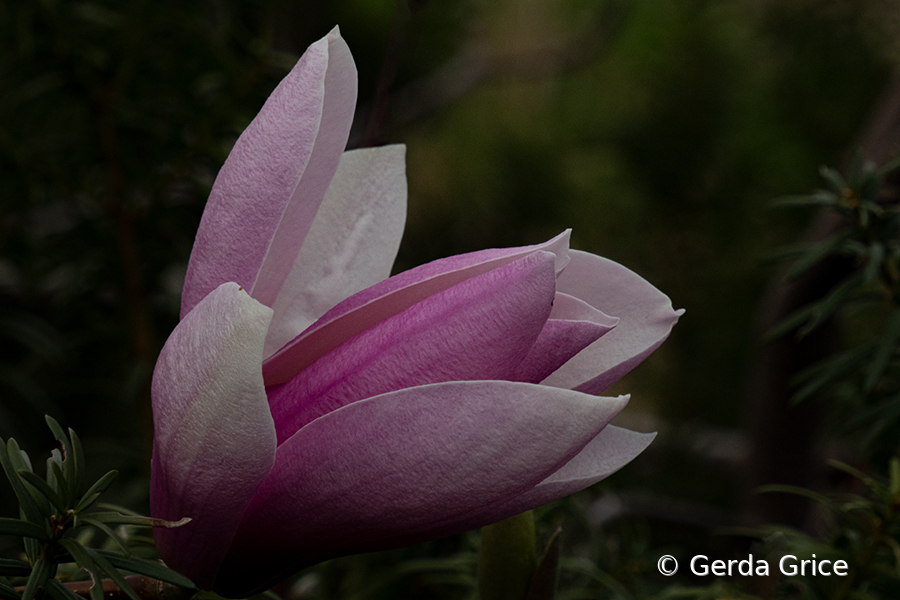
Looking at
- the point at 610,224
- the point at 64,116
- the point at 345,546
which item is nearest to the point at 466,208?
the point at 610,224

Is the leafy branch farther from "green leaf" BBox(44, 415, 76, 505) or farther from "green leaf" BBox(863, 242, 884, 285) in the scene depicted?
"green leaf" BBox(863, 242, 884, 285)

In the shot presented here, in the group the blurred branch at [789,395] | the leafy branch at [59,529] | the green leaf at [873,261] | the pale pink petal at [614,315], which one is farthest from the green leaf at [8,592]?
the blurred branch at [789,395]

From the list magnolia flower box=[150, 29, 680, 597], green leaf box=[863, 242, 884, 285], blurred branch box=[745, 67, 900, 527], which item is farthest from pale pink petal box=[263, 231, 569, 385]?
blurred branch box=[745, 67, 900, 527]

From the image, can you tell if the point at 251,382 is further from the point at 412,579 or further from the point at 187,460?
the point at 412,579

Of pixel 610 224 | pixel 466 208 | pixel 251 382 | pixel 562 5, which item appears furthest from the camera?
pixel 562 5

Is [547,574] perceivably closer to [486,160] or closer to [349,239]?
[349,239]

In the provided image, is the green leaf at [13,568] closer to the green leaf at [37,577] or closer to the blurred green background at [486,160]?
the green leaf at [37,577]

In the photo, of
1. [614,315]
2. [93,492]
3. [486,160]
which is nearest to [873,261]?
[614,315]
